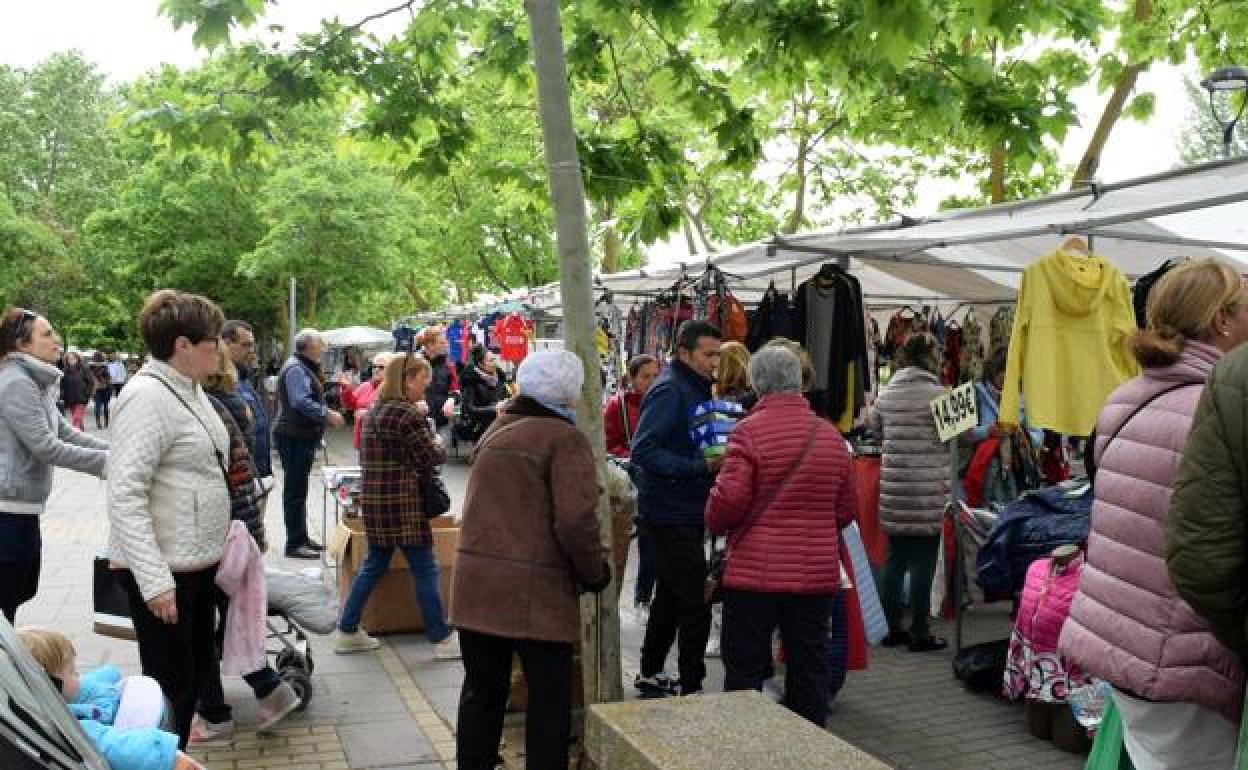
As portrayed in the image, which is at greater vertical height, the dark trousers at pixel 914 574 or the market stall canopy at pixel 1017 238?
the market stall canopy at pixel 1017 238

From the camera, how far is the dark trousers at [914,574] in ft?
23.3

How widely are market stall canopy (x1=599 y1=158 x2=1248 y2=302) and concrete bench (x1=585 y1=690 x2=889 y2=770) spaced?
343cm

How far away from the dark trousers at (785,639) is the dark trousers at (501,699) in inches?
35.9

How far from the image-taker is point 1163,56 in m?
13.1

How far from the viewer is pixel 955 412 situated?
251 inches

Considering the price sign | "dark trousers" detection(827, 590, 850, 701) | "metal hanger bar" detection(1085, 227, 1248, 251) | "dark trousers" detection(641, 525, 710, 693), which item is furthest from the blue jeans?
"metal hanger bar" detection(1085, 227, 1248, 251)

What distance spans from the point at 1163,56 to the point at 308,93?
10.5 metres

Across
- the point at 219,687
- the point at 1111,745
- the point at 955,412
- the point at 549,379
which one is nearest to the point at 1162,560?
the point at 1111,745

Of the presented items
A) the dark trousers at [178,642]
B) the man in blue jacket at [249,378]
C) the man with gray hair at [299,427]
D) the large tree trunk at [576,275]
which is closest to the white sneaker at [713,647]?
the large tree trunk at [576,275]

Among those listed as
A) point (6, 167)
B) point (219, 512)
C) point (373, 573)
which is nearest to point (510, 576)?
point (219, 512)

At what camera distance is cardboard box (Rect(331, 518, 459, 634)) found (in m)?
7.16

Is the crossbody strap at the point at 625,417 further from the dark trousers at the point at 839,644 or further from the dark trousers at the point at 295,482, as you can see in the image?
the dark trousers at the point at 295,482

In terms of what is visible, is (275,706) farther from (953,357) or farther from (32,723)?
(953,357)

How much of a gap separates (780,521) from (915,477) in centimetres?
260
